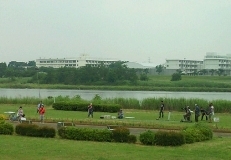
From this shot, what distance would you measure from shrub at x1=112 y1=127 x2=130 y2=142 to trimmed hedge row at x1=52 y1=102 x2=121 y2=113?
72.0 ft

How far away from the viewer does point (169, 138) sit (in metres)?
19.9

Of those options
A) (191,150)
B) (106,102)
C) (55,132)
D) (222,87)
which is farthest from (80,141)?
(222,87)

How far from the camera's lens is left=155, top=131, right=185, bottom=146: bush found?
19953 mm

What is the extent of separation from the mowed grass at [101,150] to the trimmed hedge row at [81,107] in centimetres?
2210

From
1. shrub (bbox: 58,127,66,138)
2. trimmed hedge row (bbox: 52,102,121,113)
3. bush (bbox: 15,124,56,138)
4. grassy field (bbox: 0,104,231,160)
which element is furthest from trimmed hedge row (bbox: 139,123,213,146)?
trimmed hedge row (bbox: 52,102,121,113)

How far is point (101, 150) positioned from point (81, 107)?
26.5 m

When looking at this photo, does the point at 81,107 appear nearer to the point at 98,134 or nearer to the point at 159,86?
the point at 98,134

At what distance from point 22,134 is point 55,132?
1989mm

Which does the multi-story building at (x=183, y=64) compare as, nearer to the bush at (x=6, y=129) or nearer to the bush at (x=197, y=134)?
the bush at (x=197, y=134)

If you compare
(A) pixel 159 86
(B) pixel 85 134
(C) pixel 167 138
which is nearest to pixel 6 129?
(B) pixel 85 134

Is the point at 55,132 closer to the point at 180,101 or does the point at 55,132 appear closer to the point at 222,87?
the point at 180,101

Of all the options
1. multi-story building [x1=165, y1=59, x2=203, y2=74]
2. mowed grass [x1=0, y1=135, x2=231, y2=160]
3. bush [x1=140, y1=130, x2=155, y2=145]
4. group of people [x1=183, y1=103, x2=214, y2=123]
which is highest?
multi-story building [x1=165, y1=59, x2=203, y2=74]

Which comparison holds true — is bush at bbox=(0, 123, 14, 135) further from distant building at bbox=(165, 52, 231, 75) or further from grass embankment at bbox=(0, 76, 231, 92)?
distant building at bbox=(165, 52, 231, 75)

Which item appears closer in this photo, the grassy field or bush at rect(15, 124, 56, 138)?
the grassy field
